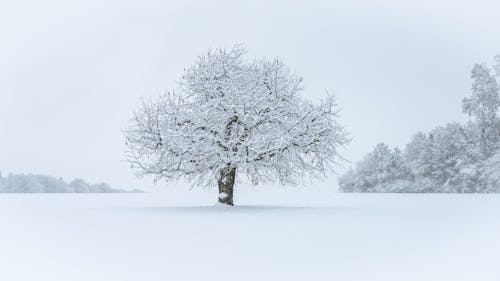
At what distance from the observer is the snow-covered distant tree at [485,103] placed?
4500 centimetres

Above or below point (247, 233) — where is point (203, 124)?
above

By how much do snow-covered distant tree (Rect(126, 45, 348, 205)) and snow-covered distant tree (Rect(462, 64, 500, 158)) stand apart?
75.7 feet

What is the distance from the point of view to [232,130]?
25.6m

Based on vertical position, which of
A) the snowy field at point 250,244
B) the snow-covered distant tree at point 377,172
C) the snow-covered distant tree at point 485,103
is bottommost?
the snowy field at point 250,244

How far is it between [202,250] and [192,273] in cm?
209

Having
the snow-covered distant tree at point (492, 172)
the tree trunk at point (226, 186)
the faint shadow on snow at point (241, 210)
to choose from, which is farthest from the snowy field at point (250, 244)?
the snow-covered distant tree at point (492, 172)

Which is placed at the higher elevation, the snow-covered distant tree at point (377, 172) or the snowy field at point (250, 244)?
the snow-covered distant tree at point (377, 172)

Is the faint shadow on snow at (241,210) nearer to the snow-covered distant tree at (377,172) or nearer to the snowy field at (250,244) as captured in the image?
the snowy field at (250,244)

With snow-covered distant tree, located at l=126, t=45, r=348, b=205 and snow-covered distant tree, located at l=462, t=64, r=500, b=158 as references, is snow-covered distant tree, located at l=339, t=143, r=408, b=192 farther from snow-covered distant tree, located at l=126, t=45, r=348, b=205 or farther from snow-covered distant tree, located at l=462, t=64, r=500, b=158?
snow-covered distant tree, located at l=126, t=45, r=348, b=205

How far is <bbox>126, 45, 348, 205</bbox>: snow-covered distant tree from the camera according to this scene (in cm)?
2500

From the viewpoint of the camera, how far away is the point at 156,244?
12000mm

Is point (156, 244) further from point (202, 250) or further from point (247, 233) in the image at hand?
point (247, 233)

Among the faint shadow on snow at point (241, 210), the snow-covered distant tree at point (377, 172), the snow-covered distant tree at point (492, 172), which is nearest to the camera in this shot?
the faint shadow on snow at point (241, 210)

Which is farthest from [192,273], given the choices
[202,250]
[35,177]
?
[35,177]
